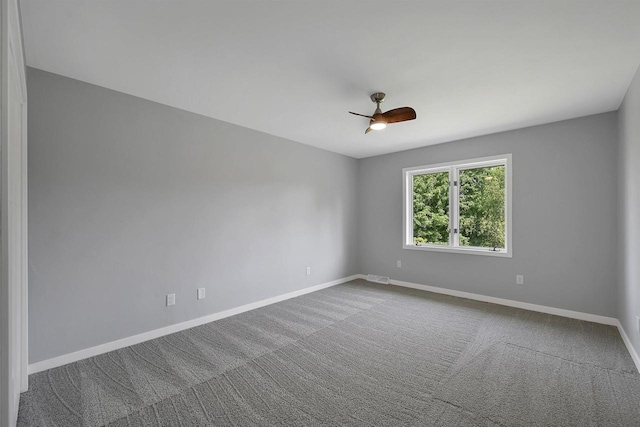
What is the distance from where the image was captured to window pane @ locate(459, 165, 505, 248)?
170 inches

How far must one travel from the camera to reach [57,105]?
8.20ft

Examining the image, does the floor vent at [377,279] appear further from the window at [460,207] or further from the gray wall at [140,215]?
the gray wall at [140,215]

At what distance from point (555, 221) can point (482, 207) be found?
92 centimetres

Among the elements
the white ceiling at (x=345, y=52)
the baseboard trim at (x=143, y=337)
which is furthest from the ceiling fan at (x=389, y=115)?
the baseboard trim at (x=143, y=337)

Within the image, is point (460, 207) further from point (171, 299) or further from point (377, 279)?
point (171, 299)

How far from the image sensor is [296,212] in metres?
4.67

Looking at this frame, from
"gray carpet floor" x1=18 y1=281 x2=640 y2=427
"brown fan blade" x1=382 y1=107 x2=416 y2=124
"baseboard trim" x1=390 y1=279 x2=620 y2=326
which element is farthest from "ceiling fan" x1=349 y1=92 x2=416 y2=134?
"baseboard trim" x1=390 y1=279 x2=620 y2=326

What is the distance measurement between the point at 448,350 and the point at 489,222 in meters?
2.40

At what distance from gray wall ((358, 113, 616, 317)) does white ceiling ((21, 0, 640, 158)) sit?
45 cm

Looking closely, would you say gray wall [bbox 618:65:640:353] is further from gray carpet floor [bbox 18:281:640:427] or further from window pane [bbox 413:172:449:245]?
window pane [bbox 413:172:449:245]

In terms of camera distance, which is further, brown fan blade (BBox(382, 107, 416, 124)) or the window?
the window

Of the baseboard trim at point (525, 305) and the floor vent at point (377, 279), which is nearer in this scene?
the baseboard trim at point (525, 305)

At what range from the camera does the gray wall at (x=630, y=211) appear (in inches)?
98.1

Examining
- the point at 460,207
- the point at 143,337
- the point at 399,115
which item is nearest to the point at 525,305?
the point at 460,207
